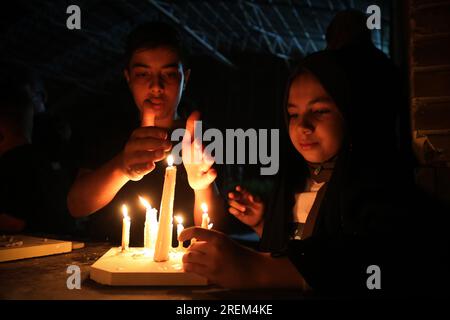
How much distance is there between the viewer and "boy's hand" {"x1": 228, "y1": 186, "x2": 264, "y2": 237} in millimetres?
1663

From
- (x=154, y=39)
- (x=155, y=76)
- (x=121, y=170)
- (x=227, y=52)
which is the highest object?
(x=227, y=52)

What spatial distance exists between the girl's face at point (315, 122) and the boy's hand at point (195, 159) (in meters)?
0.38

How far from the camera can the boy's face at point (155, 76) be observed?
5.75 ft

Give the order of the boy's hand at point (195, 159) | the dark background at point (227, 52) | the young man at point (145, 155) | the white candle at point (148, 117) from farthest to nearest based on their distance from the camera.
A: 1. the dark background at point (227, 52)
2. the white candle at point (148, 117)
3. the boy's hand at point (195, 159)
4. the young man at point (145, 155)

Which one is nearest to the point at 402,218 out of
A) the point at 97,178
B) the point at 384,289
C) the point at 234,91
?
the point at 384,289

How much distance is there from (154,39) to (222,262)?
46.6 inches

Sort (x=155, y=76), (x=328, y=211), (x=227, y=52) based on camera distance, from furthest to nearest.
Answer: (x=227, y=52)
(x=155, y=76)
(x=328, y=211)

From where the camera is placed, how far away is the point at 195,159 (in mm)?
1547

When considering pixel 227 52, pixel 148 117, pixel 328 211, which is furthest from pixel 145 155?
pixel 227 52

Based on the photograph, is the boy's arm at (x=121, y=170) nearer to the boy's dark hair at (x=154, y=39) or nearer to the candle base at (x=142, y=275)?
the candle base at (x=142, y=275)

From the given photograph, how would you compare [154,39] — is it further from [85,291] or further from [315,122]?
[85,291]

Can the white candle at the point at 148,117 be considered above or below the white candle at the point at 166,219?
above

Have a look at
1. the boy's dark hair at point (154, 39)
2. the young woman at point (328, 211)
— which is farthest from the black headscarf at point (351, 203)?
the boy's dark hair at point (154, 39)
